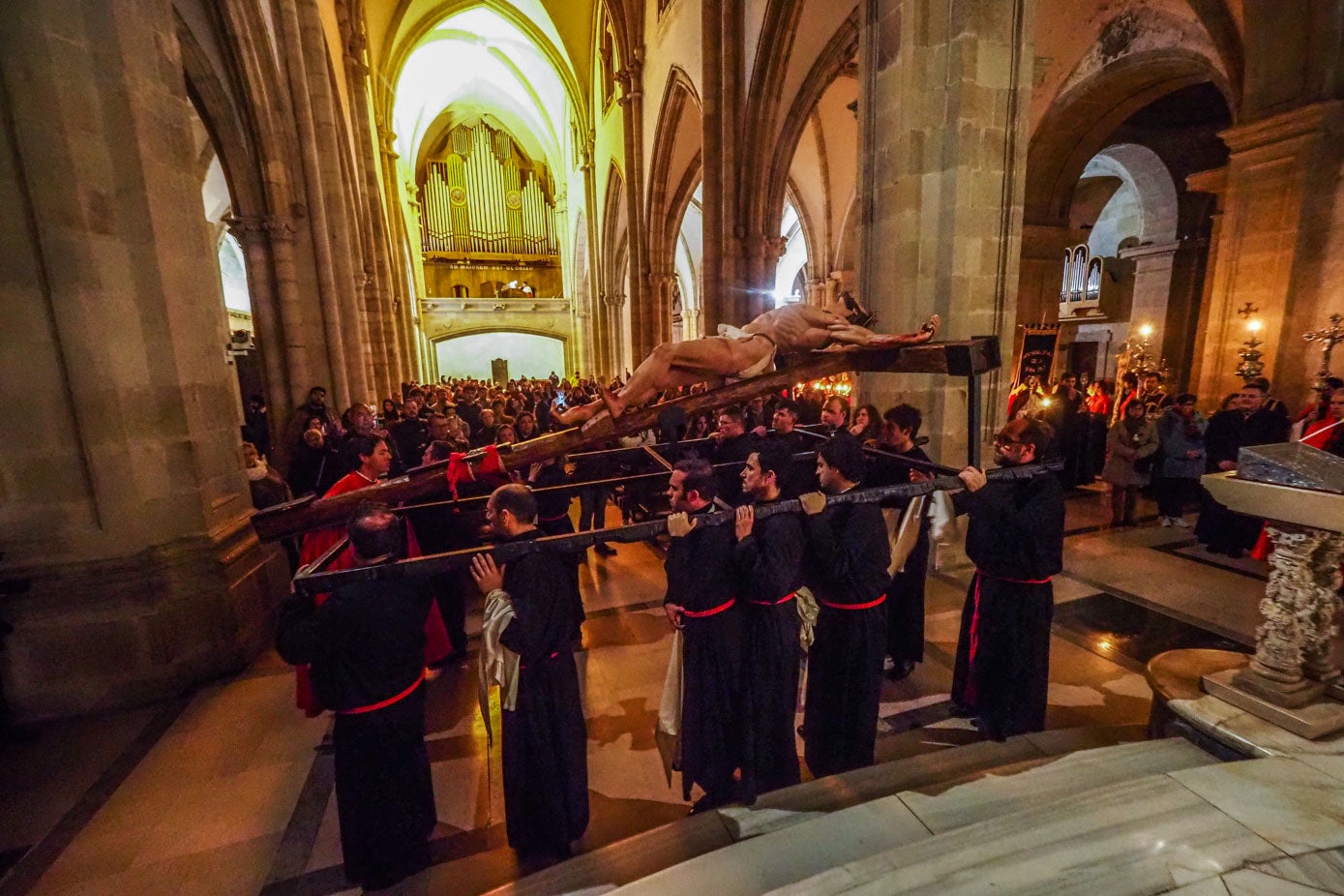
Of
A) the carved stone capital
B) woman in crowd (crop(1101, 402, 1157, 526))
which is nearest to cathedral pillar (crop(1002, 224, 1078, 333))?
woman in crowd (crop(1101, 402, 1157, 526))

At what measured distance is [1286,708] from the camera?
7.42 ft

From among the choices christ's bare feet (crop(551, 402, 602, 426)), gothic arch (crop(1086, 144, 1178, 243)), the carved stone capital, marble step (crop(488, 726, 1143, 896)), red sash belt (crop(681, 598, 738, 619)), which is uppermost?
gothic arch (crop(1086, 144, 1178, 243))

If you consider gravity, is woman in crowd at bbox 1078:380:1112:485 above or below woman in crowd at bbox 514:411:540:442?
below

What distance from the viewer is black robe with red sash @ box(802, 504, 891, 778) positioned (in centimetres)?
281

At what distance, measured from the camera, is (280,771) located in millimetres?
3080

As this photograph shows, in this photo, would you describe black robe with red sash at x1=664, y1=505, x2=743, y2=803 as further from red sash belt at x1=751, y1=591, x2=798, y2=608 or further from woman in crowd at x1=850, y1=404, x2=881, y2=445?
woman in crowd at x1=850, y1=404, x2=881, y2=445

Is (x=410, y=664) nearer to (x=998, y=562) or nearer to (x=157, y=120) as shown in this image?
(x=998, y=562)

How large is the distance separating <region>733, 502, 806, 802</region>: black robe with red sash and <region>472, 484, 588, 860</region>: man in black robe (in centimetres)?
78

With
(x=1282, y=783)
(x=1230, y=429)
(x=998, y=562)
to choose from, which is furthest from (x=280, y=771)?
(x=1230, y=429)

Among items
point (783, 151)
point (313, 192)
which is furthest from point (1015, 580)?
point (783, 151)

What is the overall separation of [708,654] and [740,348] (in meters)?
1.82

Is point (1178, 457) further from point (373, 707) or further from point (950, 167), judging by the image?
point (373, 707)

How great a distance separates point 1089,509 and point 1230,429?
6.08 ft

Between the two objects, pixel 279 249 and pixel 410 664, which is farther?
pixel 279 249
